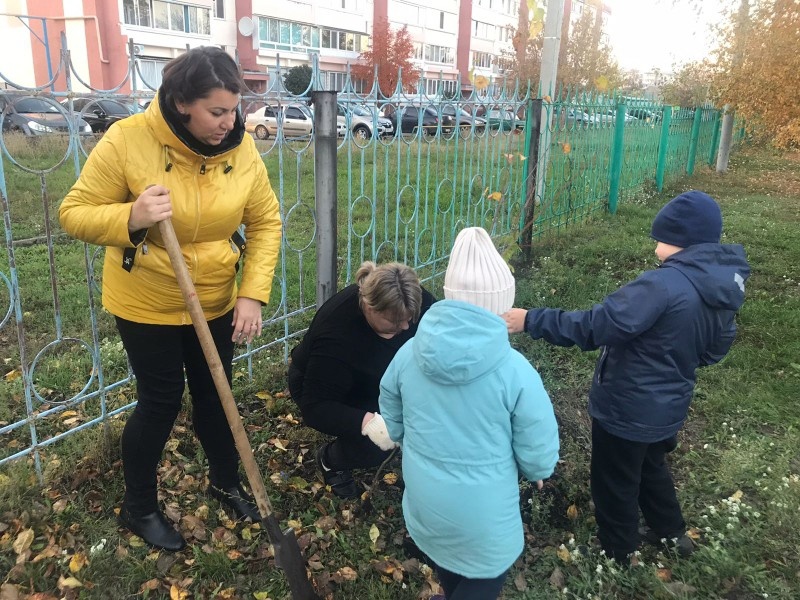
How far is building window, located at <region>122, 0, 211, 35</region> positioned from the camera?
2739 cm

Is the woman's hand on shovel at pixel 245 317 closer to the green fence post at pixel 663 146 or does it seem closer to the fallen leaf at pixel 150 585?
the fallen leaf at pixel 150 585

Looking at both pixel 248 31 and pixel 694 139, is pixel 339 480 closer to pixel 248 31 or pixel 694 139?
pixel 694 139

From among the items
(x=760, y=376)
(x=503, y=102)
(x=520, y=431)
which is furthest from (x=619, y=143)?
(x=520, y=431)

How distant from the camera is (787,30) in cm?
684

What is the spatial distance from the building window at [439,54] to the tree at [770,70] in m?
37.7

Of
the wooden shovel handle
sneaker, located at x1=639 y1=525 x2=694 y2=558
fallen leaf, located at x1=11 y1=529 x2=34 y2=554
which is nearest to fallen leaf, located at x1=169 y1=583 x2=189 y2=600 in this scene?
the wooden shovel handle

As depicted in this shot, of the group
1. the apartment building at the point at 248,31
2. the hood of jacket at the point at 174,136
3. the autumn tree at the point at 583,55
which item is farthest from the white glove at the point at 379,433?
the autumn tree at the point at 583,55

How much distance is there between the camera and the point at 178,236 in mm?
1954

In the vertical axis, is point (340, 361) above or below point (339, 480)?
above

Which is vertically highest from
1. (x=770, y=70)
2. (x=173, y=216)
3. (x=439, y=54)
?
(x=439, y=54)

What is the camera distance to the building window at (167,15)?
1078 inches

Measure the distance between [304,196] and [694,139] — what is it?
10.6m

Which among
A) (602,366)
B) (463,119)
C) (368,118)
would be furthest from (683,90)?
(602,366)

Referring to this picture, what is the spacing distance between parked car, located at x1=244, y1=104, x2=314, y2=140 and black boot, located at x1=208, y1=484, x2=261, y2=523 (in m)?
1.71
